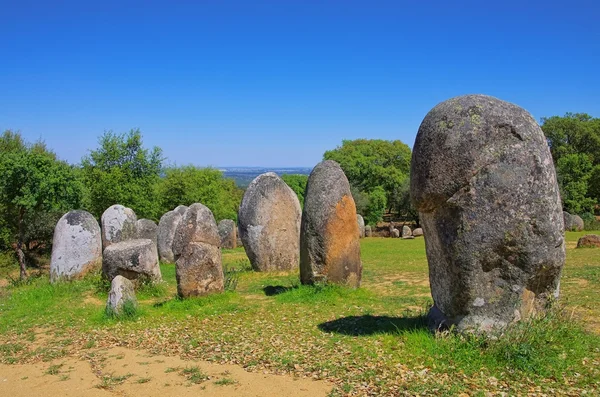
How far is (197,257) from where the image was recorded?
11742 millimetres

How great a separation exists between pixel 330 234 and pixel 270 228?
570 centimetres

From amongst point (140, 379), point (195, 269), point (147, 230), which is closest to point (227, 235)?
point (147, 230)

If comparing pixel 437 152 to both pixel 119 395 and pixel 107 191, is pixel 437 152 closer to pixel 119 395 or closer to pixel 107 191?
pixel 119 395

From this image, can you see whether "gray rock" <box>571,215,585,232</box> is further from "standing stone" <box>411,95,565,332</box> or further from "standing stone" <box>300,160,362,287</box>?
"standing stone" <box>411,95,565,332</box>

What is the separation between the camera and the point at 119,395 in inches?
268

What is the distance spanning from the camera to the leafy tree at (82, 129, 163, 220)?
30750mm

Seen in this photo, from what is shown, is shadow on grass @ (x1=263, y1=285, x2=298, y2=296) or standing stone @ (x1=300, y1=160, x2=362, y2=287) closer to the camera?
standing stone @ (x1=300, y1=160, x2=362, y2=287)

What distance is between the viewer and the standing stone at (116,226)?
1841 cm

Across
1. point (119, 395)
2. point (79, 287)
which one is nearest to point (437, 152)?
point (119, 395)

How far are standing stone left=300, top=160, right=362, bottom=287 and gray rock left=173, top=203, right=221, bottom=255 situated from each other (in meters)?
2.27

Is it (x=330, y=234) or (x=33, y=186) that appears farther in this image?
(x=33, y=186)

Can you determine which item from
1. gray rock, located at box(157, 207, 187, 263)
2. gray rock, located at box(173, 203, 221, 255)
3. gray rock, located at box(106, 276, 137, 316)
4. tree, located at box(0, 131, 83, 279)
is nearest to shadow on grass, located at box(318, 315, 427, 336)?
gray rock, located at box(173, 203, 221, 255)

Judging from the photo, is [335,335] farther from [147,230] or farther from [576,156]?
[576,156]

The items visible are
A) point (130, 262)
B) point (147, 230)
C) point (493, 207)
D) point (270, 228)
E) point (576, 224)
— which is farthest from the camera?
point (576, 224)
